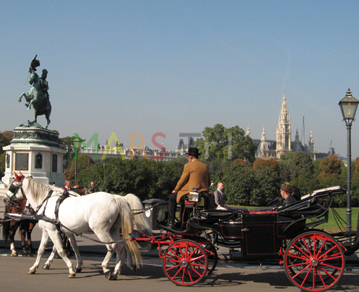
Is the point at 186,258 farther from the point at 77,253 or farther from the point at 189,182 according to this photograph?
the point at 77,253

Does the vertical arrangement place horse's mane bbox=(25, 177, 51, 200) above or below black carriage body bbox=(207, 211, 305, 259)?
above

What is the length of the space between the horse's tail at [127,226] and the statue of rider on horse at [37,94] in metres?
29.6

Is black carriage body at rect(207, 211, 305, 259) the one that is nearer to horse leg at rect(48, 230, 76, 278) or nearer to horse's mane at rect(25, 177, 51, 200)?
horse leg at rect(48, 230, 76, 278)

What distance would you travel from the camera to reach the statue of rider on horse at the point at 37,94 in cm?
3569

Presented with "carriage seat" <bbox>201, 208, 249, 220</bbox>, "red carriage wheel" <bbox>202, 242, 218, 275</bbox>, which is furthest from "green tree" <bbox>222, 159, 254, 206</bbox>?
"carriage seat" <bbox>201, 208, 249, 220</bbox>

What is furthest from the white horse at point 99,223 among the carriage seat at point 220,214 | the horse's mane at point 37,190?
the carriage seat at point 220,214

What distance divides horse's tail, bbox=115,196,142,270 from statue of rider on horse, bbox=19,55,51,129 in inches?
1165

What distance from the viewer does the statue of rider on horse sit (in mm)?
35688

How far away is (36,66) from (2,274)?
30.5 meters

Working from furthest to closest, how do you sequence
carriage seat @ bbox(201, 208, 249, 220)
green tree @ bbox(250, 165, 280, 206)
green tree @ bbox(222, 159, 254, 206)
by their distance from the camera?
green tree @ bbox(222, 159, 254, 206)
green tree @ bbox(250, 165, 280, 206)
carriage seat @ bbox(201, 208, 249, 220)

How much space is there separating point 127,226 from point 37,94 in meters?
30.0

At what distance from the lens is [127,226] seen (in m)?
8.23

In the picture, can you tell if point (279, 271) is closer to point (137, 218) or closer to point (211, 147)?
point (137, 218)

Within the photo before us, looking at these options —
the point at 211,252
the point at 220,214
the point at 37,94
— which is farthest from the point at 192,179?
the point at 37,94
